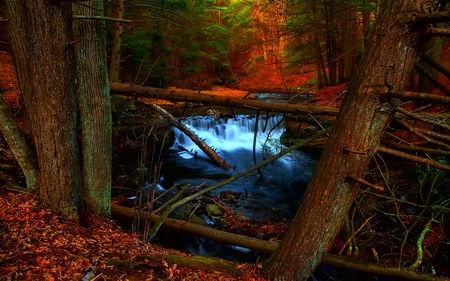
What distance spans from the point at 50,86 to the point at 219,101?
2333 mm

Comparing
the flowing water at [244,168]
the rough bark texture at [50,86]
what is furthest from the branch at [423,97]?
the flowing water at [244,168]

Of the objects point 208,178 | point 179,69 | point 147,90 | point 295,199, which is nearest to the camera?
point 147,90

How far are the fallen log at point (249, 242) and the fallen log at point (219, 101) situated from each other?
189cm

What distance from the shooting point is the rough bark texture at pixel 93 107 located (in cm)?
325

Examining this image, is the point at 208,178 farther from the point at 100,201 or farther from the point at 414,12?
the point at 414,12

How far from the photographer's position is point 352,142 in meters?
2.30

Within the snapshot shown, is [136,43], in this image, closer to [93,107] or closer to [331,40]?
[331,40]

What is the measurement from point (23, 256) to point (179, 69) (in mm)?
18829

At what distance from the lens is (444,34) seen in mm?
1875

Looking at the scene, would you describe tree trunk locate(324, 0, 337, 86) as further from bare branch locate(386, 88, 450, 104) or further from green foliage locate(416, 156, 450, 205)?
bare branch locate(386, 88, 450, 104)

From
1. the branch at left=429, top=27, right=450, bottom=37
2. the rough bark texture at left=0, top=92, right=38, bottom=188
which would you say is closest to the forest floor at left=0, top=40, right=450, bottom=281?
the rough bark texture at left=0, top=92, right=38, bottom=188

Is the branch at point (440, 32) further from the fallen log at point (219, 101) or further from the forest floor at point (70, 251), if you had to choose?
the forest floor at point (70, 251)

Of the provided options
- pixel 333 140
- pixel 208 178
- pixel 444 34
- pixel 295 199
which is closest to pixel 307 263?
pixel 333 140

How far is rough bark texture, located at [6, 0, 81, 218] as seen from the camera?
268 centimetres
